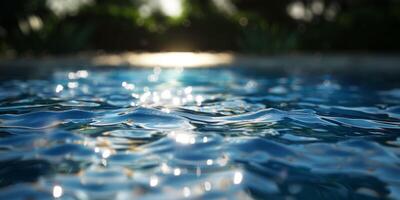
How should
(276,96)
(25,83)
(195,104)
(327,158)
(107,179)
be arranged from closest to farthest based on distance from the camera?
(107,179) → (327,158) → (195,104) → (276,96) → (25,83)

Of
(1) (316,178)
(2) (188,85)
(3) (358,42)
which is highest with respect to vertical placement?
(3) (358,42)

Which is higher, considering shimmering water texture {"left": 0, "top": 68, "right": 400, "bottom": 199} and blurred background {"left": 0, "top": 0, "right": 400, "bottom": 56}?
blurred background {"left": 0, "top": 0, "right": 400, "bottom": 56}

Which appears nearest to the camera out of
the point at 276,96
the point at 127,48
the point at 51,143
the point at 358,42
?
the point at 51,143

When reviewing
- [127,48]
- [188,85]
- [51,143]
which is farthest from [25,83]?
[127,48]

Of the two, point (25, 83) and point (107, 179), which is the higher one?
point (25, 83)

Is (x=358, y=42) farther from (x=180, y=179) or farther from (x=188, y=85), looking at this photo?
(x=180, y=179)
